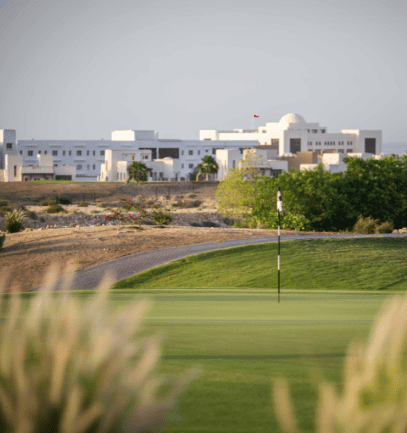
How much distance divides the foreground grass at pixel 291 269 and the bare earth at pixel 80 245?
324 centimetres

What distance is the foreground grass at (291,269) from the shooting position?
2159cm

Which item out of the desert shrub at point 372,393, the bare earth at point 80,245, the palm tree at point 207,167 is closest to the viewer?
the desert shrub at point 372,393

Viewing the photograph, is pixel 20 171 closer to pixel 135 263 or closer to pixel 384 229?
pixel 384 229

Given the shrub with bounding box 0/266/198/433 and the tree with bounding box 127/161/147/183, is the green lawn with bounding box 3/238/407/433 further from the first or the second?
the tree with bounding box 127/161/147/183

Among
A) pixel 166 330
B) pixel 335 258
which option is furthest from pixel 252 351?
pixel 335 258

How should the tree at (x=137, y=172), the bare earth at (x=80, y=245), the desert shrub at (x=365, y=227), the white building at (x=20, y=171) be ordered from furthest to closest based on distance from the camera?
the white building at (x=20, y=171), the tree at (x=137, y=172), the desert shrub at (x=365, y=227), the bare earth at (x=80, y=245)

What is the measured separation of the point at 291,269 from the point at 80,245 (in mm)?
9795

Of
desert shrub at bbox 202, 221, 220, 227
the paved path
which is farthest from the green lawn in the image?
desert shrub at bbox 202, 221, 220, 227

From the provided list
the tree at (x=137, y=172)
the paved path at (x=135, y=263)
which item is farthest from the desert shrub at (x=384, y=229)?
the tree at (x=137, y=172)

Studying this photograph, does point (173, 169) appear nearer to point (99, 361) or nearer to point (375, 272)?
point (375, 272)

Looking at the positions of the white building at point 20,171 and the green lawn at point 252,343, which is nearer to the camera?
the green lawn at point 252,343

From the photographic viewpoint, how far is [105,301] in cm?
409

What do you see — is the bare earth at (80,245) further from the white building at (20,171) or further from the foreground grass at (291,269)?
the white building at (20,171)

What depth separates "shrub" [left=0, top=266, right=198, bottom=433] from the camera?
3.43m
